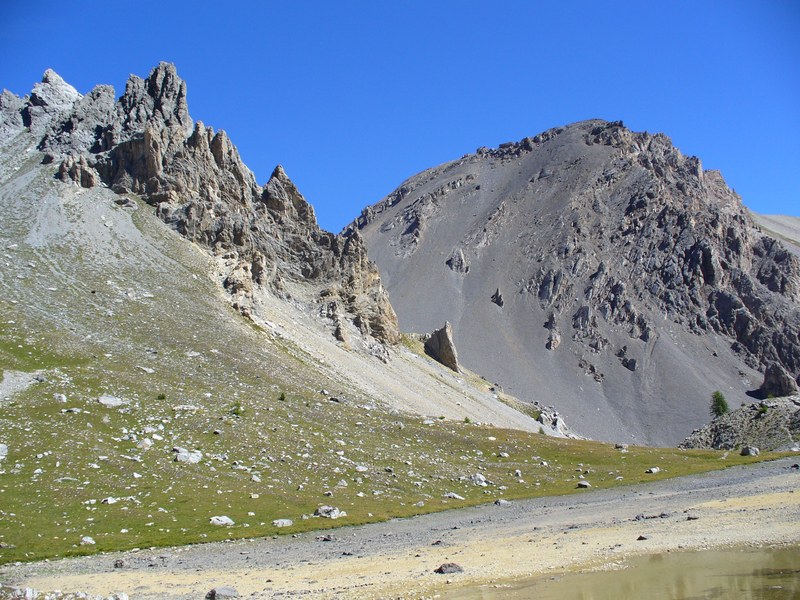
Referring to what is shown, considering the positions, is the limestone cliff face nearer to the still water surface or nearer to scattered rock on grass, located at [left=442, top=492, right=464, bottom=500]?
scattered rock on grass, located at [left=442, top=492, right=464, bottom=500]

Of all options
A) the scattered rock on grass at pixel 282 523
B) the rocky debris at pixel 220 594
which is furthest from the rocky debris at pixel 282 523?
the rocky debris at pixel 220 594

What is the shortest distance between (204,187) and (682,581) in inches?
4041

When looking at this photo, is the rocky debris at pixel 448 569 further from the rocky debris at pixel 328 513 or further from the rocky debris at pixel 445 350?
the rocky debris at pixel 445 350

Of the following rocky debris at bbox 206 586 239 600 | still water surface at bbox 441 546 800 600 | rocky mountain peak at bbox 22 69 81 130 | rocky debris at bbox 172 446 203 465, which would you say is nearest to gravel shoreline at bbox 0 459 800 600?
rocky debris at bbox 206 586 239 600

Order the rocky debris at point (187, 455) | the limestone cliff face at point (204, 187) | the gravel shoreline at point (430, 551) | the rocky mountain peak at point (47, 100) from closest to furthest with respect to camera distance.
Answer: the gravel shoreline at point (430, 551), the rocky debris at point (187, 455), the limestone cliff face at point (204, 187), the rocky mountain peak at point (47, 100)

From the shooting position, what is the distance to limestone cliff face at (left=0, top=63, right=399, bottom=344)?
105 metres

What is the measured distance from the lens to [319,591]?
27.2 meters

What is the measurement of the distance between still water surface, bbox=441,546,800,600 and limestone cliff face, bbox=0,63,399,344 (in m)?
72.7

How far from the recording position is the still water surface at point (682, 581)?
72.5ft

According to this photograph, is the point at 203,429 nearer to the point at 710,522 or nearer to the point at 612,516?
the point at 612,516

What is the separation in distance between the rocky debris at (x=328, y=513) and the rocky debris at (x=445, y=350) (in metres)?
105

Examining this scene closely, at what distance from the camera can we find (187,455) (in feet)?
174

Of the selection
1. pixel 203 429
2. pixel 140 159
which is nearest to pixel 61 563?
pixel 203 429

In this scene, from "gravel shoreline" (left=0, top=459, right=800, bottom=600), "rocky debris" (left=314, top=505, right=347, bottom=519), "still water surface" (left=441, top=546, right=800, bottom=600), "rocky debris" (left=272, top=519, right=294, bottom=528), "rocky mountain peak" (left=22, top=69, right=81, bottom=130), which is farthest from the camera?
"rocky mountain peak" (left=22, top=69, right=81, bottom=130)
